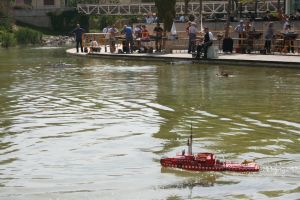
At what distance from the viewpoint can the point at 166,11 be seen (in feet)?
126

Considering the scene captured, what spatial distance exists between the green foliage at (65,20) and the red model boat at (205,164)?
238 feet

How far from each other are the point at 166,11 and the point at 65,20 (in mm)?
45910

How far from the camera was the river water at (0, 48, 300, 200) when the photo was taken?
9.51 m

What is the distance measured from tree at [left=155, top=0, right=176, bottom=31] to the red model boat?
28.2 metres

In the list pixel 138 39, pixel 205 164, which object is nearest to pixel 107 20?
pixel 138 39

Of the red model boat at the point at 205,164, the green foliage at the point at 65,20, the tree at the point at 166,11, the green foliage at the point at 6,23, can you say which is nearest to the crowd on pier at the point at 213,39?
the tree at the point at 166,11

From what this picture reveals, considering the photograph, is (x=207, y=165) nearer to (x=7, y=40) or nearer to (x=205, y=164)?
(x=205, y=164)

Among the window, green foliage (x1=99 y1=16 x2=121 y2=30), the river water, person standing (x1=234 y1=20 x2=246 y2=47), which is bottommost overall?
the river water

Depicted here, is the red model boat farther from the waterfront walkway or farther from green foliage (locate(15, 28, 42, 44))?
green foliage (locate(15, 28, 42, 44))

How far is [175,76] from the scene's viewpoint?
2488 cm

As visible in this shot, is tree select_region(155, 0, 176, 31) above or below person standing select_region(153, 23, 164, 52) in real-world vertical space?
above

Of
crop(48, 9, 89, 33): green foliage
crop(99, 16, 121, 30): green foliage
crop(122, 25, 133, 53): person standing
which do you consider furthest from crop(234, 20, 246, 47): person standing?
crop(48, 9, 89, 33): green foliage

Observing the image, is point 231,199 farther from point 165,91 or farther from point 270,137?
point 165,91

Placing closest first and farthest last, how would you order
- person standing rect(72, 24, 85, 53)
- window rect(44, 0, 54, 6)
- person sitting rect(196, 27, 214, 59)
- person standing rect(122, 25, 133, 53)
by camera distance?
1. person sitting rect(196, 27, 214, 59)
2. person standing rect(122, 25, 133, 53)
3. person standing rect(72, 24, 85, 53)
4. window rect(44, 0, 54, 6)
